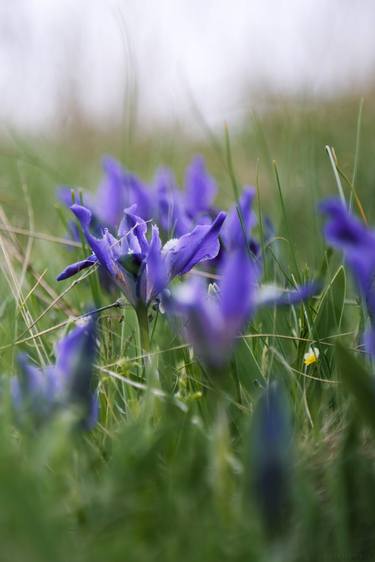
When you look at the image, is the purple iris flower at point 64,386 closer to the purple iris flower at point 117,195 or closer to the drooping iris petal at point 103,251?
the drooping iris petal at point 103,251

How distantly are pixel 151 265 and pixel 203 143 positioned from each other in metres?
3.17

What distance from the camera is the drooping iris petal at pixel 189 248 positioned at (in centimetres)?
96

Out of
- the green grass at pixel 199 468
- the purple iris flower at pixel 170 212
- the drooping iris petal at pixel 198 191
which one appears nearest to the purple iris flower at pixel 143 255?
the green grass at pixel 199 468

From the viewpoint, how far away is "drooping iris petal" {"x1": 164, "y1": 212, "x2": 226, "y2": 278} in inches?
37.8

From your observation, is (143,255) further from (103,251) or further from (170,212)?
(170,212)

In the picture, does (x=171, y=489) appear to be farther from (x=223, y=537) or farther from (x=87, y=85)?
(x=87, y=85)

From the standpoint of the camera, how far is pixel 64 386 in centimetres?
73

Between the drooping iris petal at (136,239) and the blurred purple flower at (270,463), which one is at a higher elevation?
the drooping iris petal at (136,239)

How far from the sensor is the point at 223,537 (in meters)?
0.61

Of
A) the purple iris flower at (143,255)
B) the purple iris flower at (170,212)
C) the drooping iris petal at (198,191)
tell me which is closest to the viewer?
the purple iris flower at (143,255)

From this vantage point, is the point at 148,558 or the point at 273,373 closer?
the point at 148,558

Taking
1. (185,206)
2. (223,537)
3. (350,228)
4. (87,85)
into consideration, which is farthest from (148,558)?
(87,85)

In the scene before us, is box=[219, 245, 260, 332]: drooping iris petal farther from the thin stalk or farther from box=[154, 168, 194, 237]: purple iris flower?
box=[154, 168, 194, 237]: purple iris flower

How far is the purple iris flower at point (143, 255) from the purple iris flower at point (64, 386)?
17 cm
